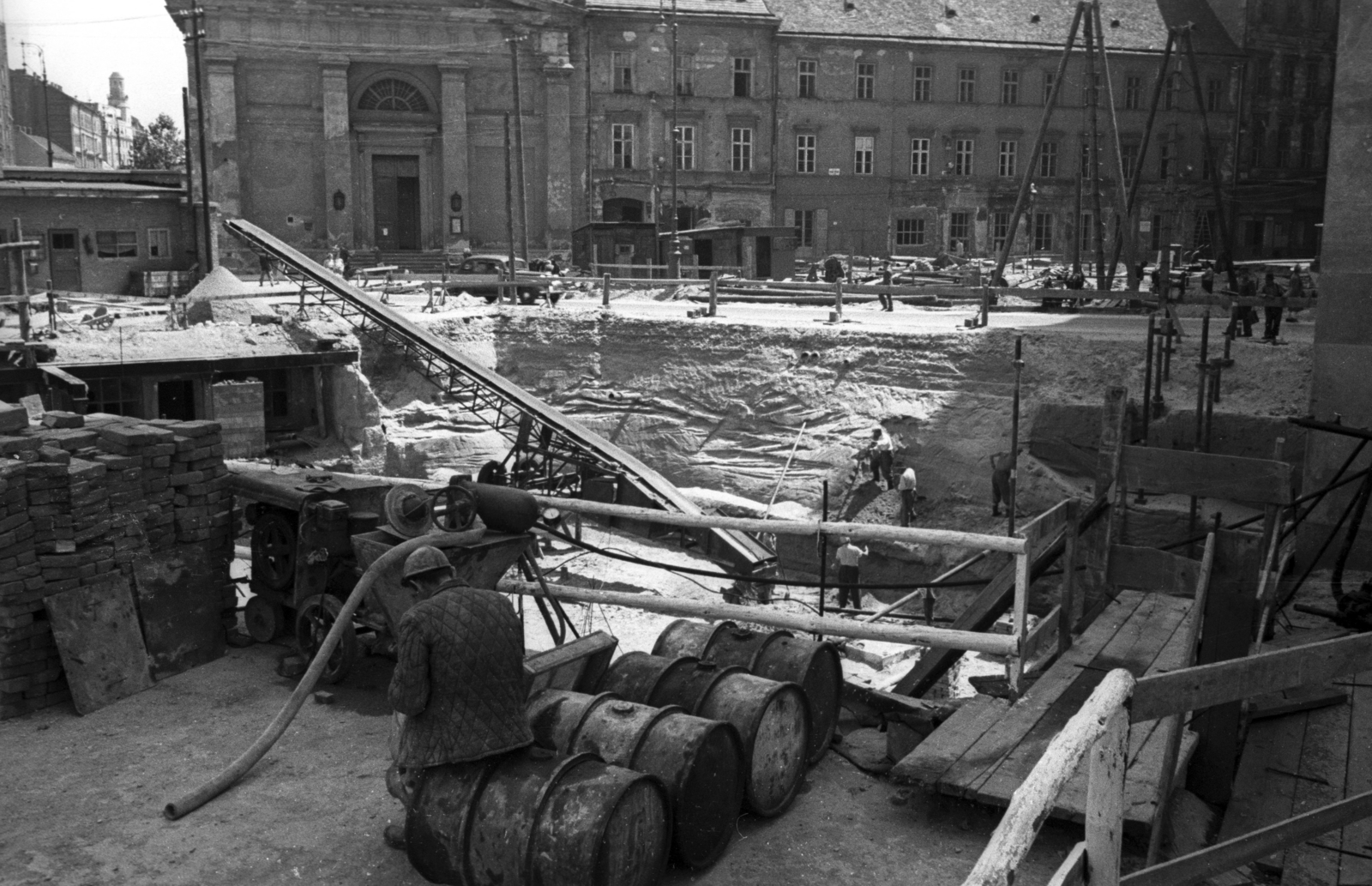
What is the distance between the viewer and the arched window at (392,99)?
47188 mm

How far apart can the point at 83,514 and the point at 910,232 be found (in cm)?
4817

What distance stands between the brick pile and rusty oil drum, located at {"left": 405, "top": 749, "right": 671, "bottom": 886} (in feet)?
12.3

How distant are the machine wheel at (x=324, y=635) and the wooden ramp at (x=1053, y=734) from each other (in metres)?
3.66

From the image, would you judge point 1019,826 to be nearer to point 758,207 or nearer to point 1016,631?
point 1016,631

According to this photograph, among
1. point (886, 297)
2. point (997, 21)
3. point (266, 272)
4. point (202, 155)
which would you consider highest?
point (997, 21)

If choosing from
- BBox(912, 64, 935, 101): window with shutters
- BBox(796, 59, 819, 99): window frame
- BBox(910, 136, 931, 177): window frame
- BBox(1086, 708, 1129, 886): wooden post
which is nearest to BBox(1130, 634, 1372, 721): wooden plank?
BBox(1086, 708, 1129, 886): wooden post

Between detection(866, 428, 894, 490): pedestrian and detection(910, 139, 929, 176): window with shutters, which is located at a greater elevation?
detection(910, 139, 929, 176): window with shutters

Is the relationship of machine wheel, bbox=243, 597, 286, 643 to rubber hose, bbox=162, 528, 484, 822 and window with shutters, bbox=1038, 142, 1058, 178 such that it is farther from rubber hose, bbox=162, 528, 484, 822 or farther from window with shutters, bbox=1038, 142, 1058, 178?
window with shutters, bbox=1038, 142, 1058, 178

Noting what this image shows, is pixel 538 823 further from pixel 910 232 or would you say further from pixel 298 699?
pixel 910 232

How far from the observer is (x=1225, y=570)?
606cm

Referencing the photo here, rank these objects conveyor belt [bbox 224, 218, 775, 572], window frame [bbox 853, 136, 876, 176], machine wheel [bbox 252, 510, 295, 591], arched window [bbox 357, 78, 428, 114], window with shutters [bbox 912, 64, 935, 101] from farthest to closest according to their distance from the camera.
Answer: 1. window with shutters [bbox 912, 64, 935, 101]
2. window frame [bbox 853, 136, 876, 176]
3. arched window [bbox 357, 78, 428, 114]
4. conveyor belt [bbox 224, 218, 775, 572]
5. machine wheel [bbox 252, 510, 295, 591]

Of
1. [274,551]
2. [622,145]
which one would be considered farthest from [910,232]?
[274,551]

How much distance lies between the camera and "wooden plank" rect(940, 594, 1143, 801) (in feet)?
18.3

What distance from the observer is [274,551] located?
28.0 ft
